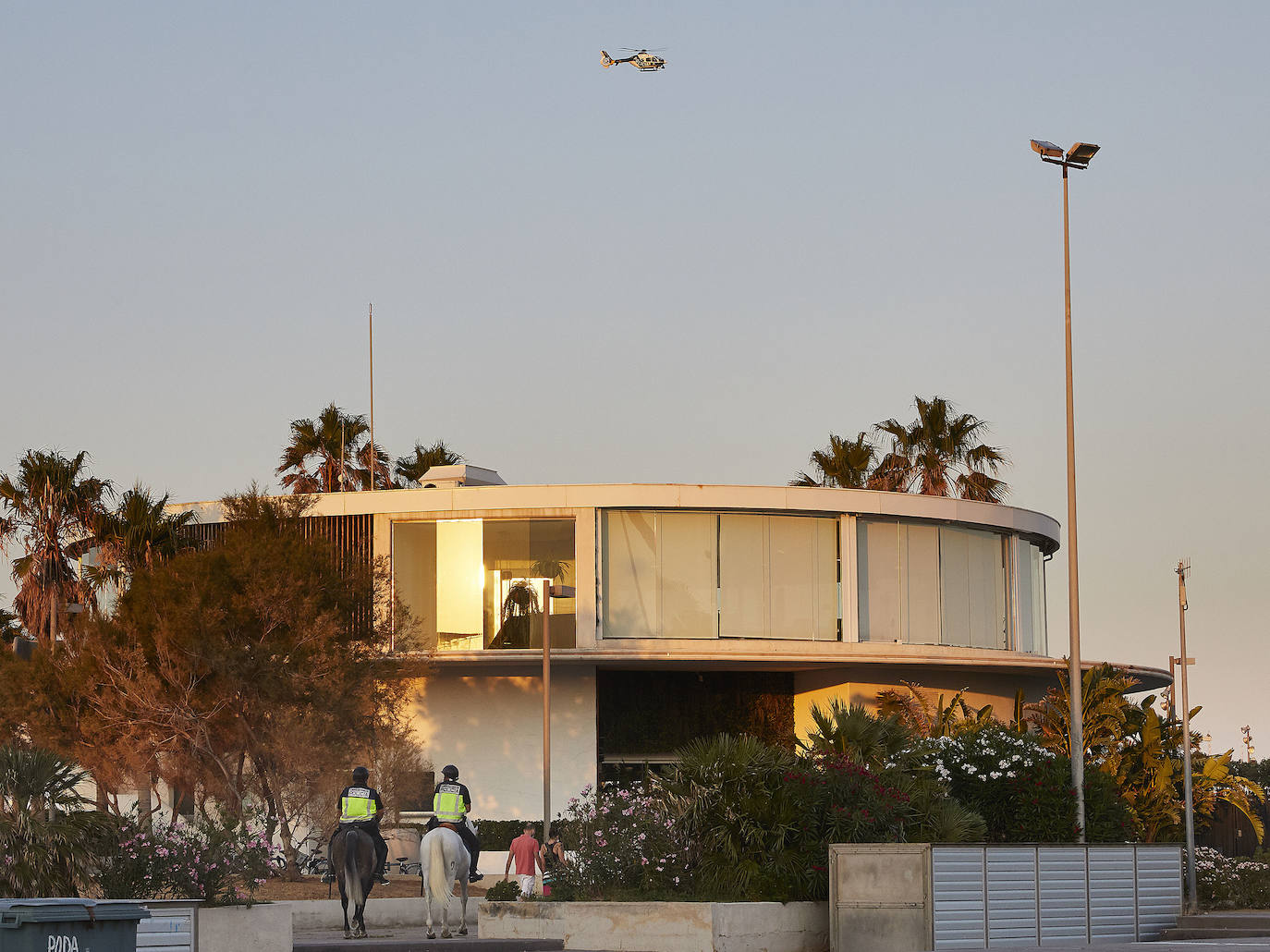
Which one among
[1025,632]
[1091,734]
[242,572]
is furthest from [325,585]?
[1025,632]

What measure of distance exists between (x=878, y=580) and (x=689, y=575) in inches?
196

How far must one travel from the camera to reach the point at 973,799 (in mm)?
27219

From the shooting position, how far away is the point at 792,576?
4406 centimetres

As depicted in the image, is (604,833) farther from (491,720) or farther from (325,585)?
(491,720)

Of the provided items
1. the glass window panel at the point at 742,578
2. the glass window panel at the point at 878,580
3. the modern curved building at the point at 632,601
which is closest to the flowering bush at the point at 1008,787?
the modern curved building at the point at 632,601

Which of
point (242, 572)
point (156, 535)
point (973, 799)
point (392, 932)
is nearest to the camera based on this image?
point (392, 932)

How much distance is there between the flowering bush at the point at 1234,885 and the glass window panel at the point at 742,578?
12256 millimetres

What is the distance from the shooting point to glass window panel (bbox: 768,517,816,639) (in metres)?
43.8

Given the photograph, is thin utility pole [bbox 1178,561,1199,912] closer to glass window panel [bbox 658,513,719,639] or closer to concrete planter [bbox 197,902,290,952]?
glass window panel [bbox 658,513,719,639]

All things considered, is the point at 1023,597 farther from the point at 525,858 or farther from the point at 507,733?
the point at 525,858

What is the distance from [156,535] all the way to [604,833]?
26.1m

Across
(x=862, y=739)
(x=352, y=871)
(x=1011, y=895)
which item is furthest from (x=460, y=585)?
(x=1011, y=895)

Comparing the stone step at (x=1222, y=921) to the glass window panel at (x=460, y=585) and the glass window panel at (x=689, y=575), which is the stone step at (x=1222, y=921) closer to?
the glass window panel at (x=689, y=575)

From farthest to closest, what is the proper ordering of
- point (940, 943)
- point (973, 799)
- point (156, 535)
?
point (156, 535)
point (973, 799)
point (940, 943)
